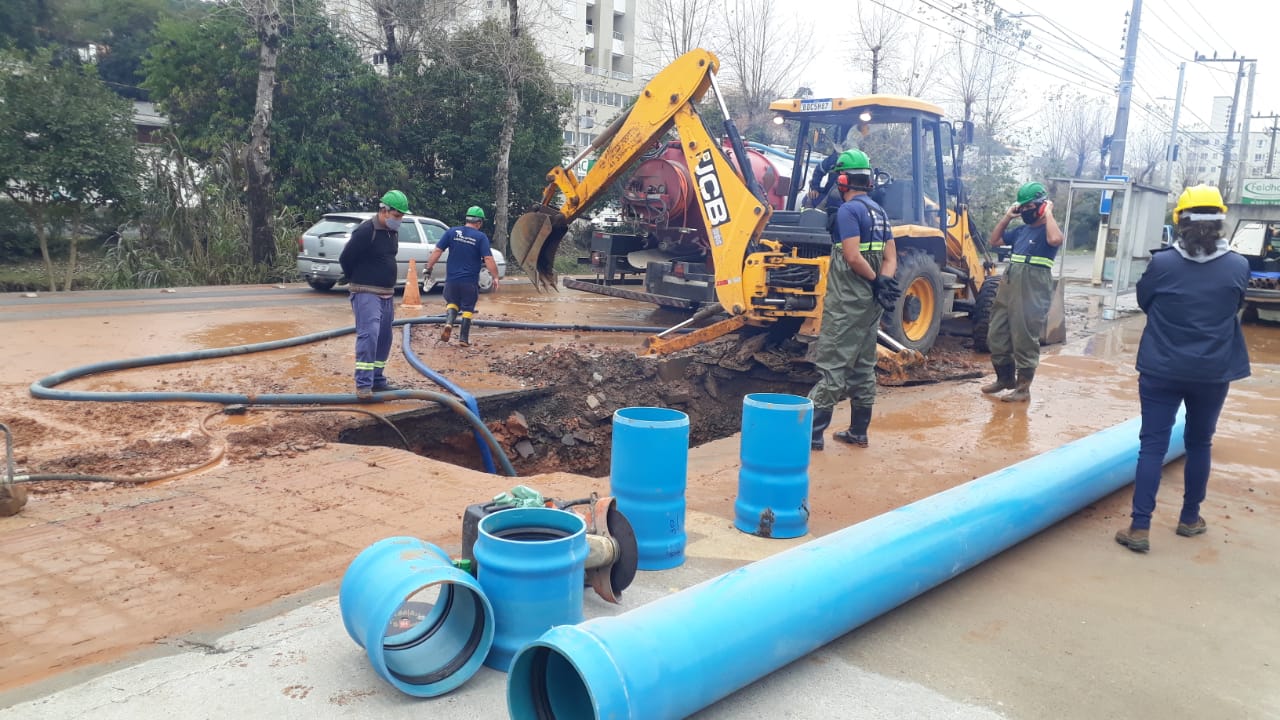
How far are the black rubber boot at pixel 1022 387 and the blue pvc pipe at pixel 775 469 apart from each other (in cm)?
428

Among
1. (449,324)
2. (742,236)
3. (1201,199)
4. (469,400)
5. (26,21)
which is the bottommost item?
(469,400)

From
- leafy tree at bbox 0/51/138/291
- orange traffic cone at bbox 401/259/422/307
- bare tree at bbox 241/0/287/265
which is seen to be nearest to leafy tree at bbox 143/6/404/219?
bare tree at bbox 241/0/287/265

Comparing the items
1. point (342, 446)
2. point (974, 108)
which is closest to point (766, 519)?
point (342, 446)

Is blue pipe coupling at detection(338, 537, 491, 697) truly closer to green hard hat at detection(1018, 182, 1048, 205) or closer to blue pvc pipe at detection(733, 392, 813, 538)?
blue pvc pipe at detection(733, 392, 813, 538)

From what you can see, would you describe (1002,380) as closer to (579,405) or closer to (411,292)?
(579,405)

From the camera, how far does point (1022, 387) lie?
26.7 ft

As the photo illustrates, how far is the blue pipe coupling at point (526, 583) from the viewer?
3.06 m

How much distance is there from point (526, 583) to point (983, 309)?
9.86 meters

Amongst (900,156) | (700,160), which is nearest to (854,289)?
(700,160)

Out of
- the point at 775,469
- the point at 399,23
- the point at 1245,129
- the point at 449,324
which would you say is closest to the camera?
the point at 775,469

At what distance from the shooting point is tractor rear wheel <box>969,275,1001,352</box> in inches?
447

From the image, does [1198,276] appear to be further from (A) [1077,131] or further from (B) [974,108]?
(A) [1077,131]

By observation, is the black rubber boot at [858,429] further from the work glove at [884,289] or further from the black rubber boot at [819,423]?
the work glove at [884,289]

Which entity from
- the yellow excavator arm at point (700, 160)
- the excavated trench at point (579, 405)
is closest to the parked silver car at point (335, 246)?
the yellow excavator arm at point (700, 160)
